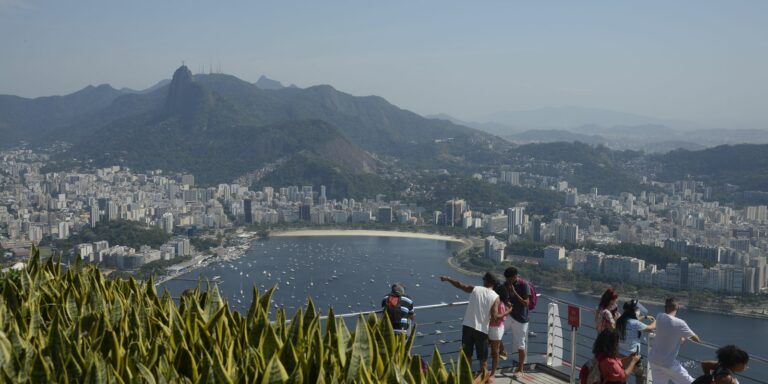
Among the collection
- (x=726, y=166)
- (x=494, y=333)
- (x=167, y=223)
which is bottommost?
(x=167, y=223)

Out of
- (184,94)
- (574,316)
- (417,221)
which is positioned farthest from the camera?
(184,94)

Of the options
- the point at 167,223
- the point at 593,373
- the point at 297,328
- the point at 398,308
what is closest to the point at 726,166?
the point at 167,223

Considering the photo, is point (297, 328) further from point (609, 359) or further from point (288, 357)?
point (609, 359)

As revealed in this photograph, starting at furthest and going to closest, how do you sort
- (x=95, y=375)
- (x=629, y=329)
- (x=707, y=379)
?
(x=629, y=329) → (x=707, y=379) → (x=95, y=375)

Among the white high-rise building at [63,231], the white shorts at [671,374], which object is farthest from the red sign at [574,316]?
the white high-rise building at [63,231]

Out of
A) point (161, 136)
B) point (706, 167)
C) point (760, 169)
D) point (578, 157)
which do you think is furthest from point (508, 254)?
point (161, 136)

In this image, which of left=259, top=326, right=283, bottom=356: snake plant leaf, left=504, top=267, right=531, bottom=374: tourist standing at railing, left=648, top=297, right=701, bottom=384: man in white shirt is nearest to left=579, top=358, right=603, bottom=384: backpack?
left=648, top=297, right=701, bottom=384: man in white shirt

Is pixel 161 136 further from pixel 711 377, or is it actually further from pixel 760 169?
pixel 711 377
